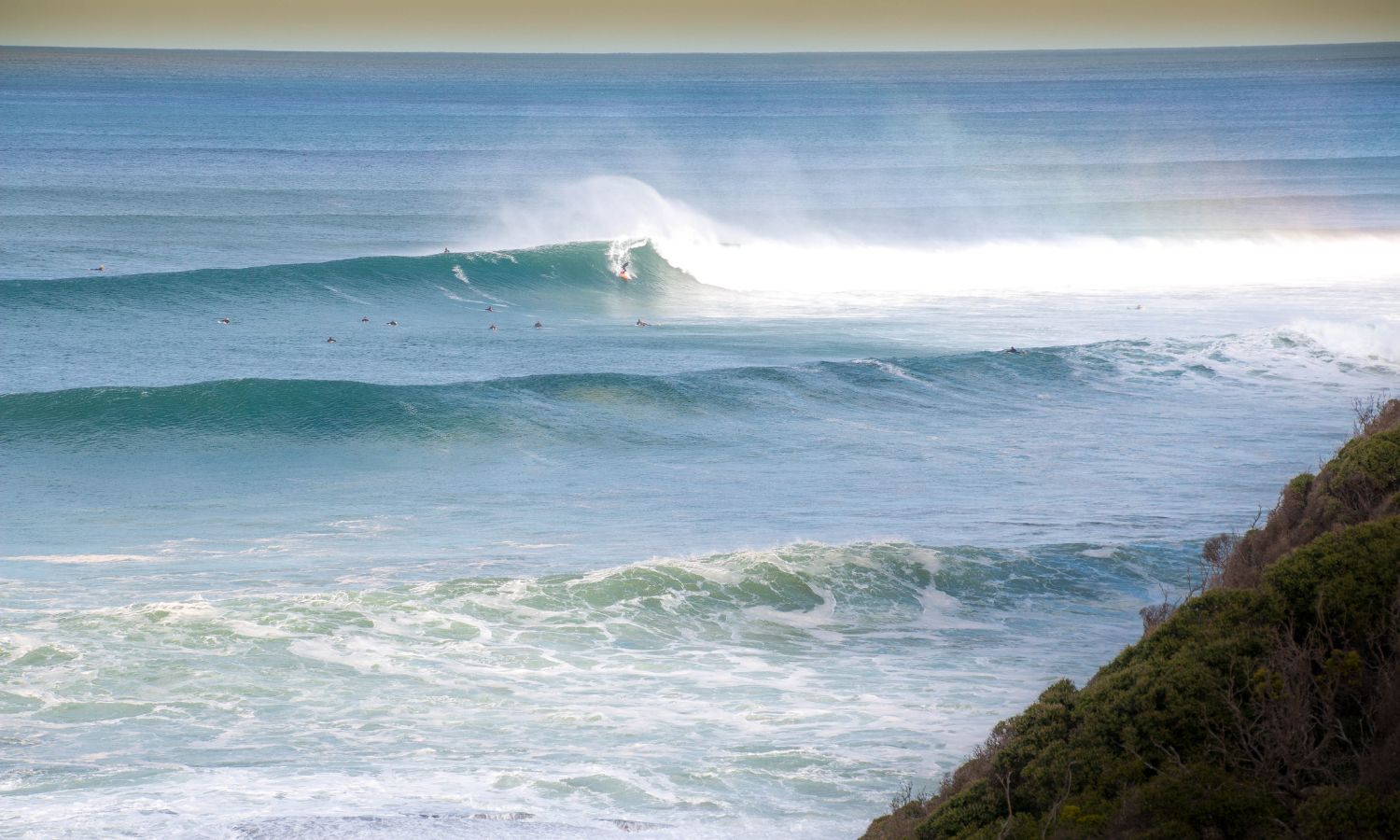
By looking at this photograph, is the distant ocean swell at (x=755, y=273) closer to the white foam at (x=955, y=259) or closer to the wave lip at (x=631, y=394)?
the white foam at (x=955, y=259)

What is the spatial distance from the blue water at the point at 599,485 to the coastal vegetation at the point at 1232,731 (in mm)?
2145

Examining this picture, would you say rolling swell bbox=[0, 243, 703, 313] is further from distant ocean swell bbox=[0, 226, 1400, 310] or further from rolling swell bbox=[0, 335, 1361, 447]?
rolling swell bbox=[0, 335, 1361, 447]

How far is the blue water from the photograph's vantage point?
39.6ft

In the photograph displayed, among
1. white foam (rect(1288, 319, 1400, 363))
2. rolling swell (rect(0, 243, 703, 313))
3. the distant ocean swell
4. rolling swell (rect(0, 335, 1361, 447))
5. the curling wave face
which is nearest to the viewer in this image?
the curling wave face

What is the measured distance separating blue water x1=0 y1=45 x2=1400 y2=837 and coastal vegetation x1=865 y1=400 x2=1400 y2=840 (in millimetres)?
2145

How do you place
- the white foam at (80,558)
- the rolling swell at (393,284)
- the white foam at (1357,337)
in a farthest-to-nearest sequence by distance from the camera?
1. the rolling swell at (393,284)
2. the white foam at (1357,337)
3. the white foam at (80,558)

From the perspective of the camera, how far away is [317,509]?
69.6 feet

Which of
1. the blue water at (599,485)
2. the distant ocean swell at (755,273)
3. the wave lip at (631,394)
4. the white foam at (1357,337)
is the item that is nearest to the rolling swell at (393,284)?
the distant ocean swell at (755,273)

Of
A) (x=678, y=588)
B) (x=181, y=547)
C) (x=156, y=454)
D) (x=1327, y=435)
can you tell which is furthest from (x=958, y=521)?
(x=156, y=454)

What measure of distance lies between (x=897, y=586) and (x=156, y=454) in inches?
541

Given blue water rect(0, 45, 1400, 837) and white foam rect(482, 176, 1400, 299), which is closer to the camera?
blue water rect(0, 45, 1400, 837)

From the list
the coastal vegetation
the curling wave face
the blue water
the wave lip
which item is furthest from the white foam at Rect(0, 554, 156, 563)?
the coastal vegetation

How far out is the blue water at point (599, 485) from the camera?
12070 millimetres

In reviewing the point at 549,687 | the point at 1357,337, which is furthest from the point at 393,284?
the point at 549,687
